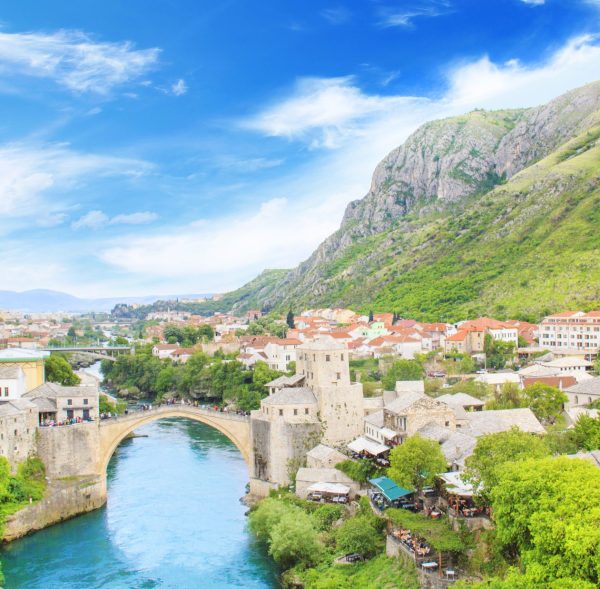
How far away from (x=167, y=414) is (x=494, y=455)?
83.6ft

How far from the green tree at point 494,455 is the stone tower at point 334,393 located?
44.3ft

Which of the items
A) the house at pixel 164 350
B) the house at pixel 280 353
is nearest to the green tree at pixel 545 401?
the house at pixel 280 353

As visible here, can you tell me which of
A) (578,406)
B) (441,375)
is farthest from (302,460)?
(441,375)

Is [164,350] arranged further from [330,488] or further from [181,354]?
[330,488]

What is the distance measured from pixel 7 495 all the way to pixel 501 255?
8668cm

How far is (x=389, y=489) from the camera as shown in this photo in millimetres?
31547

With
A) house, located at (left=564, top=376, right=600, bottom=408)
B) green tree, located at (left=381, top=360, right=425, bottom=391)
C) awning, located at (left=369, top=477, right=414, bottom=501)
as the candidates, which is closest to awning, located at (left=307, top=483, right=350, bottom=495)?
awning, located at (left=369, top=477, right=414, bottom=501)

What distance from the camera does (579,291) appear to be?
85.4m

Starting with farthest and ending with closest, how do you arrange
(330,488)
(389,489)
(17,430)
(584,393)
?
1. (584,393)
2. (17,430)
3. (330,488)
4. (389,489)

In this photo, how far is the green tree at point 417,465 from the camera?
30.0m

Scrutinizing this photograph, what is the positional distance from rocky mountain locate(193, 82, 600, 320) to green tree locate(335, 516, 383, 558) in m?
59.6

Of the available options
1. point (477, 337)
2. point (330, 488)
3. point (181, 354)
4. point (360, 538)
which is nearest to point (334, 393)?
point (330, 488)

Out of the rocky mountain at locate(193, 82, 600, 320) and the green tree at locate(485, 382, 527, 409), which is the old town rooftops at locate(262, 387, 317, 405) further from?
the rocky mountain at locate(193, 82, 600, 320)

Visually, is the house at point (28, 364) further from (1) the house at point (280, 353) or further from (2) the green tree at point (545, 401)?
(1) the house at point (280, 353)
